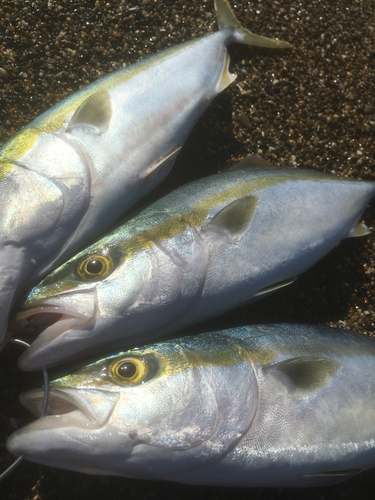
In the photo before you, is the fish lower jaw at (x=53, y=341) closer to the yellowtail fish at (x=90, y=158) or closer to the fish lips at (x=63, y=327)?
the fish lips at (x=63, y=327)

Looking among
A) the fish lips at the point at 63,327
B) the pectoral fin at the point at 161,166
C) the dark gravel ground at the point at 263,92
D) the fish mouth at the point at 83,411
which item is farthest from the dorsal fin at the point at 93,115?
the fish mouth at the point at 83,411

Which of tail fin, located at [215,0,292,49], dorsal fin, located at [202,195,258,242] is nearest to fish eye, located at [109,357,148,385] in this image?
dorsal fin, located at [202,195,258,242]

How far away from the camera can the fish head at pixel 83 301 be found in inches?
60.9

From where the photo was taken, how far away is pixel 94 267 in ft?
5.33

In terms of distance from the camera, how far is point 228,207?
183 cm

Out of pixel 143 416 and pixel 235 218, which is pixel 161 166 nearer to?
pixel 235 218

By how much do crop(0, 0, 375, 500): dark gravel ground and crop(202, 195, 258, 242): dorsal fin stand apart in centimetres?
65

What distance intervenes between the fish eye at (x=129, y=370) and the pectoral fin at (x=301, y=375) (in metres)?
0.57

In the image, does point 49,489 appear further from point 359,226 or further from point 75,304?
→ point 359,226

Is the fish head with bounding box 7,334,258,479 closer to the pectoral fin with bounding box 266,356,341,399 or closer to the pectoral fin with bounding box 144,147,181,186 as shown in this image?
the pectoral fin with bounding box 266,356,341,399

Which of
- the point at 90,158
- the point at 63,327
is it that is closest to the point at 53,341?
the point at 63,327

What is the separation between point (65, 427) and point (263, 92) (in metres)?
2.38

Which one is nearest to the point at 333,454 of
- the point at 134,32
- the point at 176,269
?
the point at 176,269

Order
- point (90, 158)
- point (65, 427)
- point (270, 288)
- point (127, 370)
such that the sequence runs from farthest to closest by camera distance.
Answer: point (270, 288) < point (90, 158) < point (127, 370) < point (65, 427)
